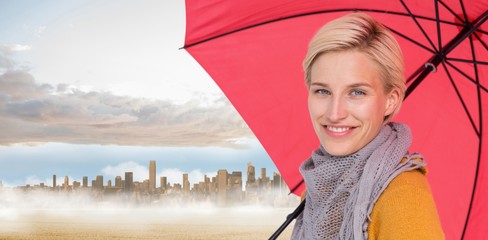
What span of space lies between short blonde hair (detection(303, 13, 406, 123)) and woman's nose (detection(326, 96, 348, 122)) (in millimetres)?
124

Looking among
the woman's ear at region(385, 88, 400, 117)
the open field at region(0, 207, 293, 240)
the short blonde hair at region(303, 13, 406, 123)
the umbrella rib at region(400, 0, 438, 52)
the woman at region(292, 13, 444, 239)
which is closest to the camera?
the woman at region(292, 13, 444, 239)

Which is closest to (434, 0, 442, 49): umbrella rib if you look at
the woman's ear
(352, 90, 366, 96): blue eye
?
the woman's ear

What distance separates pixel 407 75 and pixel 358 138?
182 cm

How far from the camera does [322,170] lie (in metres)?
1.78

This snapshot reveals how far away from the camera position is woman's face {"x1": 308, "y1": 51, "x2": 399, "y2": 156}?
67.8 inches

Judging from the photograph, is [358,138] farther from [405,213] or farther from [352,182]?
[405,213]

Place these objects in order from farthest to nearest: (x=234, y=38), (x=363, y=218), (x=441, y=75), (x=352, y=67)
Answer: (x=234, y=38) < (x=441, y=75) < (x=352, y=67) < (x=363, y=218)

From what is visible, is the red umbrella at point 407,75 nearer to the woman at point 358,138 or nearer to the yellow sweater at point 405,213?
the woman at point 358,138

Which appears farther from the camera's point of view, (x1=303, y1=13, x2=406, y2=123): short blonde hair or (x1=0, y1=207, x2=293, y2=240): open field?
(x1=0, y1=207, x2=293, y2=240): open field

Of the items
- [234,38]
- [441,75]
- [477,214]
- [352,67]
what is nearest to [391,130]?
[352,67]

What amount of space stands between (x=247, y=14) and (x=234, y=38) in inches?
7.0

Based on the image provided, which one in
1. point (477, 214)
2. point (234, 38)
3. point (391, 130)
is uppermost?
point (234, 38)

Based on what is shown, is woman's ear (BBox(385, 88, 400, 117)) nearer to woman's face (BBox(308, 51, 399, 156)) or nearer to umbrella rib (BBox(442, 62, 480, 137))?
woman's face (BBox(308, 51, 399, 156))

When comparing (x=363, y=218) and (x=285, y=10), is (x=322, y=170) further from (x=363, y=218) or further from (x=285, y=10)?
(x=285, y=10)
